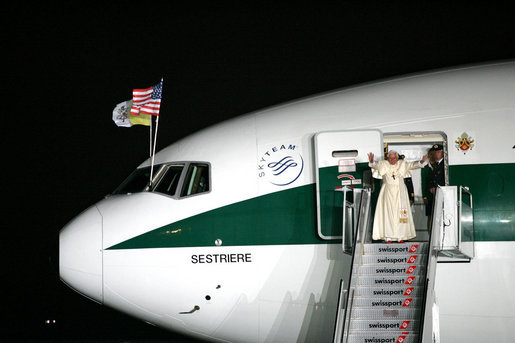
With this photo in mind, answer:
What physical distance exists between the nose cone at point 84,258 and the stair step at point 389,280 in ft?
13.6

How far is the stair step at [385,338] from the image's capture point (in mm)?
8586

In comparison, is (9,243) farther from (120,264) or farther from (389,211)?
(389,211)

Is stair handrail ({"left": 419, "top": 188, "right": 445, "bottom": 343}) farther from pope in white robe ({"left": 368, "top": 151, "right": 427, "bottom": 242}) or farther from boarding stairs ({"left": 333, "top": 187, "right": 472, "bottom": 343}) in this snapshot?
pope in white robe ({"left": 368, "top": 151, "right": 427, "bottom": 242})

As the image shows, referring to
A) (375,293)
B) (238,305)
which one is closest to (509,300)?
(375,293)

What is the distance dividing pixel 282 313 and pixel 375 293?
161 cm

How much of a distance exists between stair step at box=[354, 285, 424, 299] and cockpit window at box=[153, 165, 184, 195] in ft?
11.4

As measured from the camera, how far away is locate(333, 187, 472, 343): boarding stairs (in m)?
8.62

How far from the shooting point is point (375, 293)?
895cm

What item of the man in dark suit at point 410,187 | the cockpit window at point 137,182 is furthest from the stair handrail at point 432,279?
the cockpit window at point 137,182

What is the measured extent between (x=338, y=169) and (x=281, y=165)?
36.2 inches

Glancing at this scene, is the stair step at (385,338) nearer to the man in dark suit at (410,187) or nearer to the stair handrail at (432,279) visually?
the stair handrail at (432,279)

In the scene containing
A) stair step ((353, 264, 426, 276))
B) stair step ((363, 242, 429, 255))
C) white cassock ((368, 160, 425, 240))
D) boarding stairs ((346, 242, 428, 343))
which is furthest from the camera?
white cassock ((368, 160, 425, 240))

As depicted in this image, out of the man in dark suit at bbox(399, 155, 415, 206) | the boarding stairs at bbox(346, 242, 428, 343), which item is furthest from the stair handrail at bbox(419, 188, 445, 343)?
the man in dark suit at bbox(399, 155, 415, 206)

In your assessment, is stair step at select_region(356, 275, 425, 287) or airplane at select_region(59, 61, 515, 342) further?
airplane at select_region(59, 61, 515, 342)
